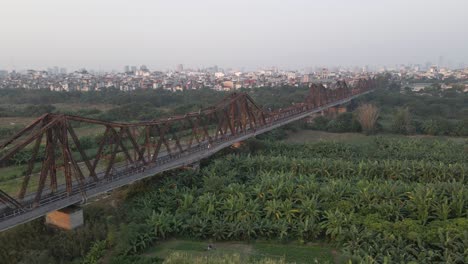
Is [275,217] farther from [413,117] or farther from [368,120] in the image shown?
[413,117]

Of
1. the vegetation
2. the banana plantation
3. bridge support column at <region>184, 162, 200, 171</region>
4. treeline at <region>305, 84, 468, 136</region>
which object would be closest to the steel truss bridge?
bridge support column at <region>184, 162, 200, 171</region>

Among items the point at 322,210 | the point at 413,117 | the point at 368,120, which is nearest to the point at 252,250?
the point at 322,210

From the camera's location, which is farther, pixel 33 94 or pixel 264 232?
pixel 33 94

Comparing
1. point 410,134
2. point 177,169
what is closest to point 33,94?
point 177,169

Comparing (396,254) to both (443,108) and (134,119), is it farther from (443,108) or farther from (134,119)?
(443,108)

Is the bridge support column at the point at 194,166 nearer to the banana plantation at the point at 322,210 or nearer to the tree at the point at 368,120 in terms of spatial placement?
the banana plantation at the point at 322,210

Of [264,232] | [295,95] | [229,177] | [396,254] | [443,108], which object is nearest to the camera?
[396,254]

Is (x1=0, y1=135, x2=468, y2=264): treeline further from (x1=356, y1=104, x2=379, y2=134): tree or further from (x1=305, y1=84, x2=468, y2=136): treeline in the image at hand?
(x1=305, y1=84, x2=468, y2=136): treeline
